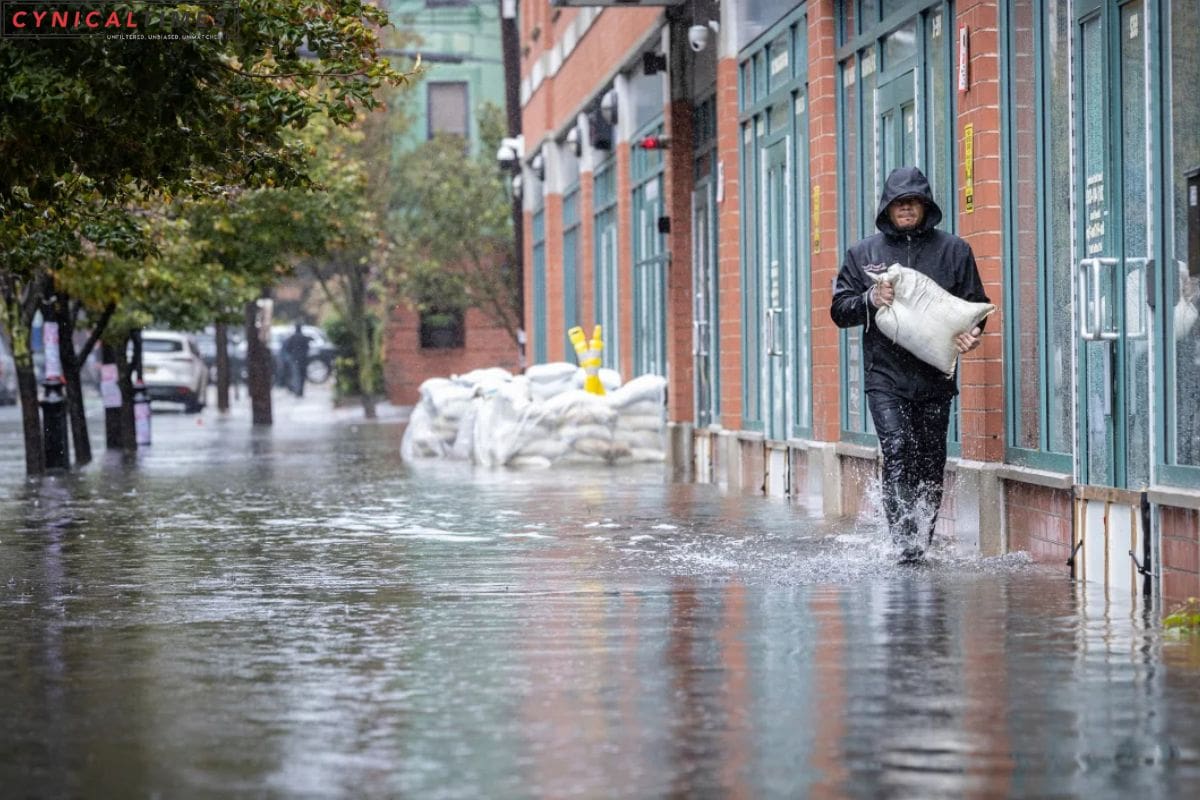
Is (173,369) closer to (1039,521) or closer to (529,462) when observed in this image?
(529,462)

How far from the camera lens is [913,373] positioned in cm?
1237

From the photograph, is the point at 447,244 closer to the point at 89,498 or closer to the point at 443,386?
the point at 443,386

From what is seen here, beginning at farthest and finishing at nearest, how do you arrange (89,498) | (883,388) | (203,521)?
(89,498) → (203,521) → (883,388)

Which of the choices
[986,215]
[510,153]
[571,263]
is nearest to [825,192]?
[986,215]

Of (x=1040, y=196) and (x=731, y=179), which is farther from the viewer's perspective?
(x=731, y=179)

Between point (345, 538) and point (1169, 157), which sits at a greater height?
point (1169, 157)

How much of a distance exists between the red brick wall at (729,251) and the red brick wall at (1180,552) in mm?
10827

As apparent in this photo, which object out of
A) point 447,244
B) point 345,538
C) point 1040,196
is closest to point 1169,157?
point 1040,196

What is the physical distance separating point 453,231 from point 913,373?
39483 millimetres

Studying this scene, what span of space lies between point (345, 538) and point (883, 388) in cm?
407

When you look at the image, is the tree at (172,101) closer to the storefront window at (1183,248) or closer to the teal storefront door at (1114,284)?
the teal storefront door at (1114,284)

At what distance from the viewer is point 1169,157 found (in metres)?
10.3

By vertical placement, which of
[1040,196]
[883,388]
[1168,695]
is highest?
[1040,196]

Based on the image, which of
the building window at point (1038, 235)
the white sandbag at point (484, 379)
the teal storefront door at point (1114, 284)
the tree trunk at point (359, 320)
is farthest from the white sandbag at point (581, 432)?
the tree trunk at point (359, 320)
